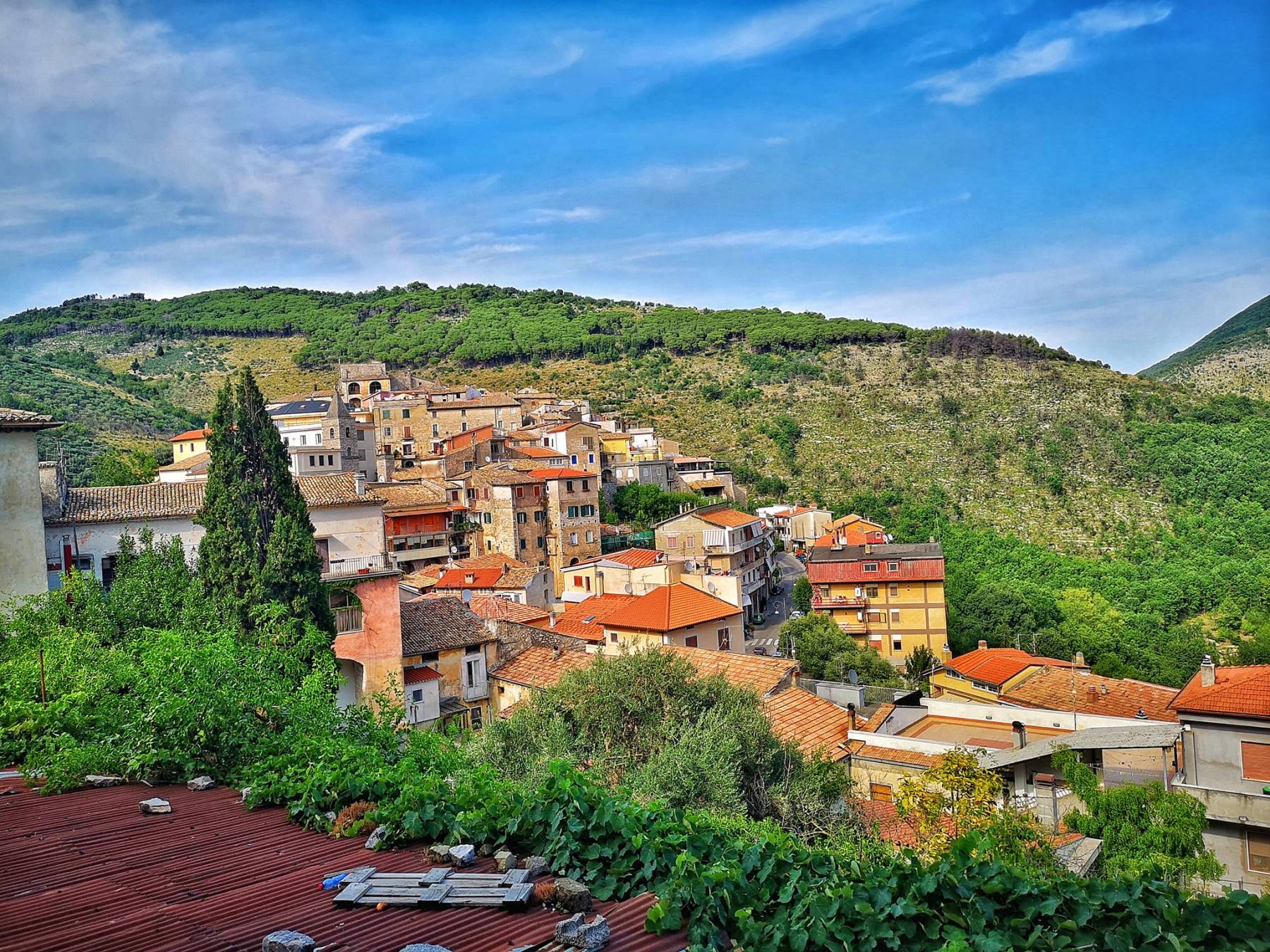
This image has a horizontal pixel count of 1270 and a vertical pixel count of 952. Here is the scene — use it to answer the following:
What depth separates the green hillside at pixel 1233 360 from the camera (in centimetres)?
7888

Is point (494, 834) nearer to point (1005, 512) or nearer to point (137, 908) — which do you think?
point (137, 908)

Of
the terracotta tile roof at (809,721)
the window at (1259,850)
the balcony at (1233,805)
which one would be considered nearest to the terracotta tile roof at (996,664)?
the terracotta tile roof at (809,721)

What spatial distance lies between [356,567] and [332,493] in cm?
311

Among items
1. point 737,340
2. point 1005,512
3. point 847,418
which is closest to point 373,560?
point 1005,512

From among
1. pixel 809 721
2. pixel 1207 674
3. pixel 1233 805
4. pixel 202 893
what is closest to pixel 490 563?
pixel 809 721

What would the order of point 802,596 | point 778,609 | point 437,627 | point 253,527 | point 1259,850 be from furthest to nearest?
1. point 778,609
2. point 802,596
3. point 437,627
4. point 253,527
5. point 1259,850

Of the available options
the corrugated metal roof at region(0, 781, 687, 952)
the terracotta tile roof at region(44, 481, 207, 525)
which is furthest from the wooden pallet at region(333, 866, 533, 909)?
the terracotta tile roof at region(44, 481, 207, 525)

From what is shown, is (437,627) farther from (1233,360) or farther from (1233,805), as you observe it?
(1233,360)

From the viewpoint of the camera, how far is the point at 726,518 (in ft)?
147

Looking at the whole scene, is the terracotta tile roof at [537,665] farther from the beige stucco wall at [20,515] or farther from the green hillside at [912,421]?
the green hillside at [912,421]

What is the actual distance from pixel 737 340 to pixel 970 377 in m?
32.5

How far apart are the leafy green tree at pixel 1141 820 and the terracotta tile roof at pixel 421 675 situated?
49.5ft

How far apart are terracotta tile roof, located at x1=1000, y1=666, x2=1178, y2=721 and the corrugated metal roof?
74.5ft

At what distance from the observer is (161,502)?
23062 mm
